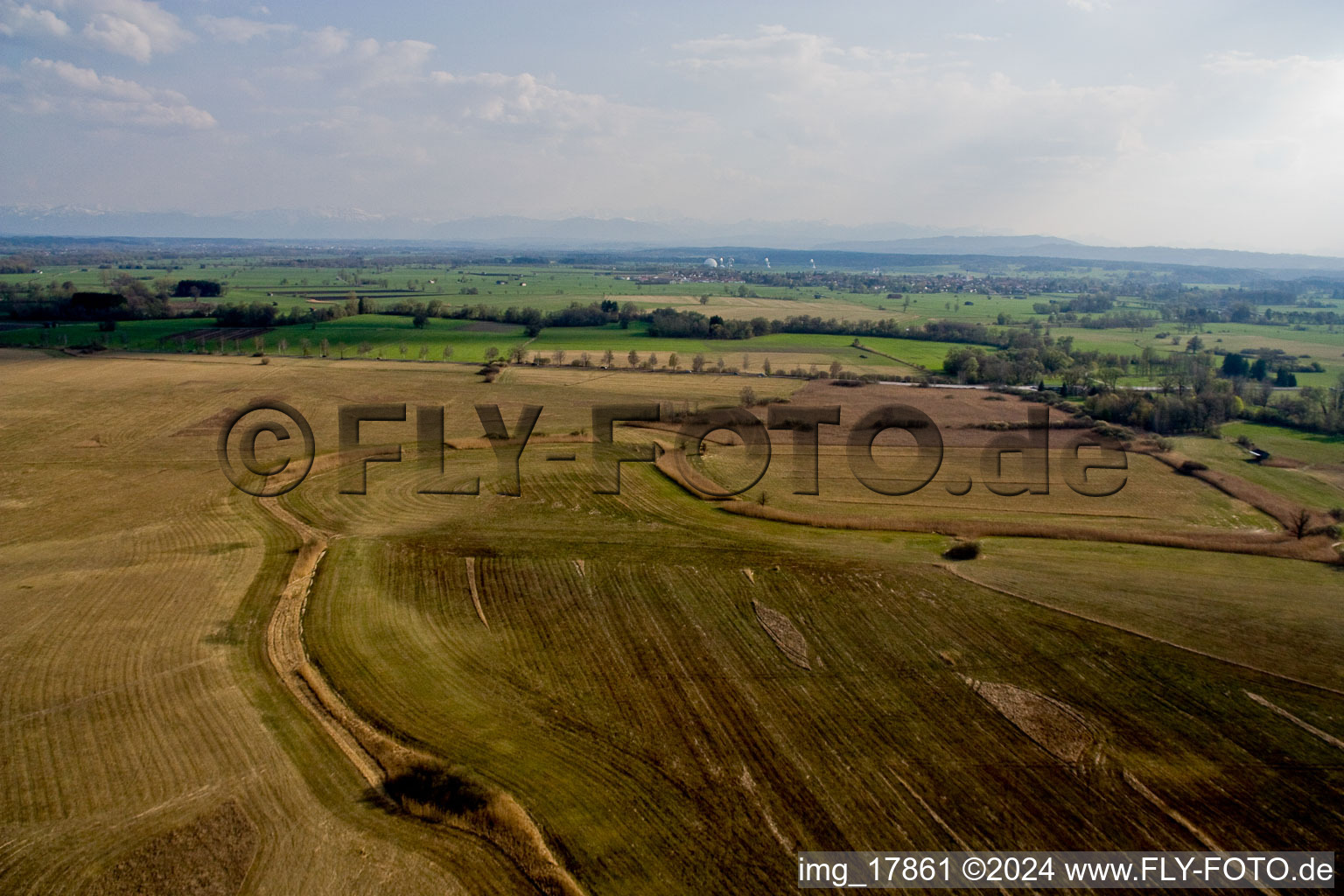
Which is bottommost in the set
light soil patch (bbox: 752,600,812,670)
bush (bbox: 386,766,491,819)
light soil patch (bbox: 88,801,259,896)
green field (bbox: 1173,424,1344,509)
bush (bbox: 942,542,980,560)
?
light soil patch (bbox: 88,801,259,896)

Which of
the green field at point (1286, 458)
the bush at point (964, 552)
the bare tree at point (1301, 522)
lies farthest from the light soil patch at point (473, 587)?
the green field at point (1286, 458)

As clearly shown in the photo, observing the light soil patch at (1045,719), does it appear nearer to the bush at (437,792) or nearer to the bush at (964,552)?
the bush at (964,552)

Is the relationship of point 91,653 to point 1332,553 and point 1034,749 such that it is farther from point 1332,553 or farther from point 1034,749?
point 1332,553

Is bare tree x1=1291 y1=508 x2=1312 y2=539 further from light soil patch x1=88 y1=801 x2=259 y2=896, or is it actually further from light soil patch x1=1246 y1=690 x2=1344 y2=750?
light soil patch x1=88 y1=801 x2=259 y2=896

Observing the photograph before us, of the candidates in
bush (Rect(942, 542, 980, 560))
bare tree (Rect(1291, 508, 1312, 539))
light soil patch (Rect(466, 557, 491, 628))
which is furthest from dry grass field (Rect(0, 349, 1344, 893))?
bare tree (Rect(1291, 508, 1312, 539))

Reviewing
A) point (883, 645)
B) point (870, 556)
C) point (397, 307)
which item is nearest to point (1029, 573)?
point (870, 556)

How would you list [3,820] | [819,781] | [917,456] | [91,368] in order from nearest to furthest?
[3,820] → [819,781] → [917,456] → [91,368]

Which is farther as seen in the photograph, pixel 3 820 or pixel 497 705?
pixel 497 705
